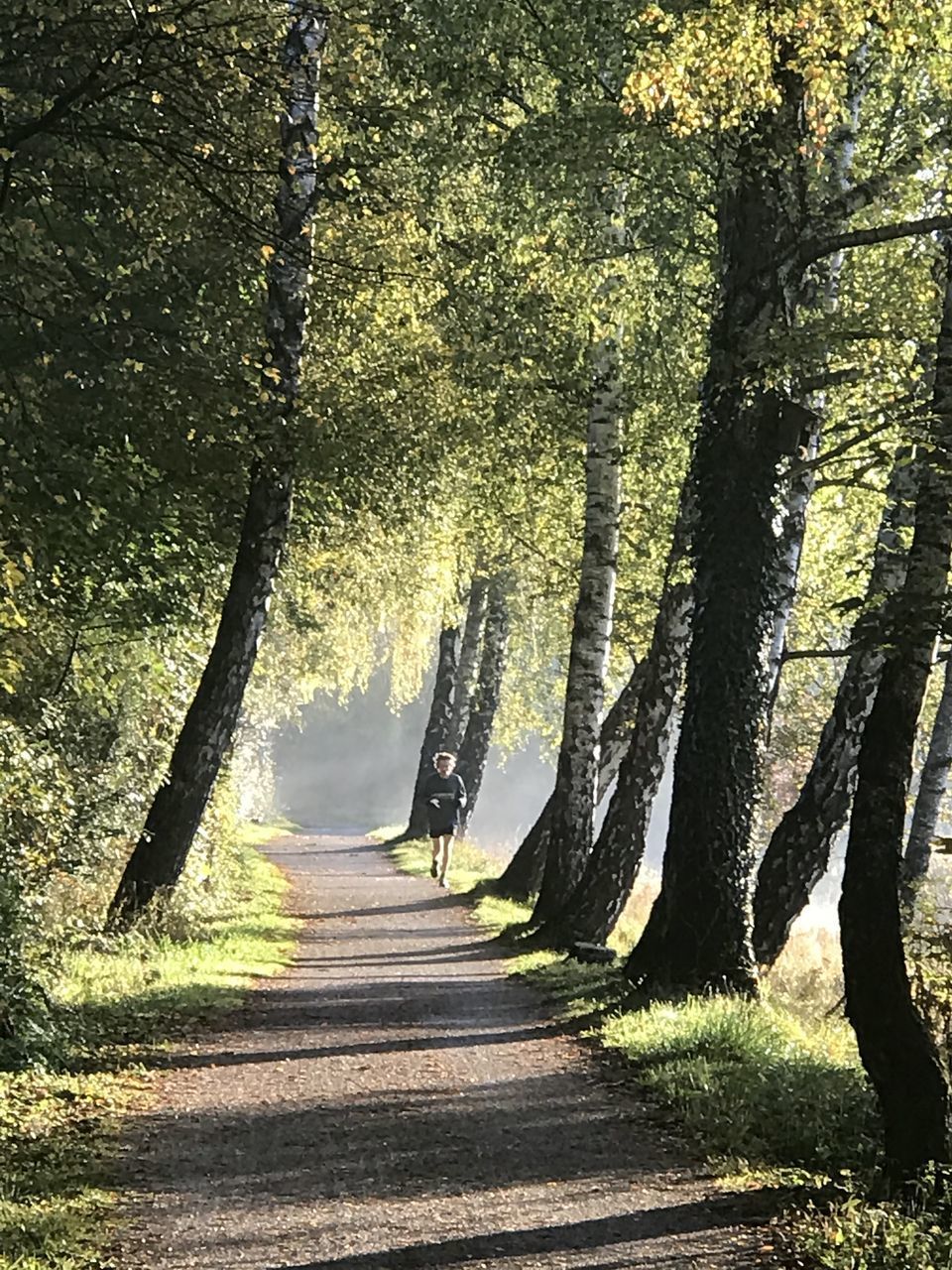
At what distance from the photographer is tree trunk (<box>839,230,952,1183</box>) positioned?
6.07 meters

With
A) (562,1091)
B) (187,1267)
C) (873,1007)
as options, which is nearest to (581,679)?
(562,1091)

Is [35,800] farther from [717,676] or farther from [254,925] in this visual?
[254,925]

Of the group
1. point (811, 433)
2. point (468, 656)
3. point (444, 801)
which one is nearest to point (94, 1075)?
point (811, 433)

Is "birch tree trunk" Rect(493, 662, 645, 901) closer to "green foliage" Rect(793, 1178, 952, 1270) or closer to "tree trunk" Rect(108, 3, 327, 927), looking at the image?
"tree trunk" Rect(108, 3, 327, 927)

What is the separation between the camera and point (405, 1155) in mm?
6703

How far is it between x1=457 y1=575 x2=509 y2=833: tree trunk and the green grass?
39.6 feet

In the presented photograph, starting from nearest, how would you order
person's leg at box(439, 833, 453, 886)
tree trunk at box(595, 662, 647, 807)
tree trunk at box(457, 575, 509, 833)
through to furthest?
tree trunk at box(595, 662, 647, 807), person's leg at box(439, 833, 453, 886), tree trunk at box(457, 575, 509, 833)

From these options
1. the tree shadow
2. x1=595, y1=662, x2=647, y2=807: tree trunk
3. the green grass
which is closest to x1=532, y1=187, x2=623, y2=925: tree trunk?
x1=595, y1=662, x2=647, y2=807: tree trunk

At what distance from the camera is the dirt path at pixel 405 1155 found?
5.38 metres

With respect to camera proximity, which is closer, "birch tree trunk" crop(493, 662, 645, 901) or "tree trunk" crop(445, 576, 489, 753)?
"birch tree trunk" crop(493, 662, 645, 901)

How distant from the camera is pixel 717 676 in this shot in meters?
10.0

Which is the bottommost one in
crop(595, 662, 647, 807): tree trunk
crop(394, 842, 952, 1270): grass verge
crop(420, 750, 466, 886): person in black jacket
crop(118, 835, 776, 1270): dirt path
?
crop(118, 835, 776, 1270): dirt path

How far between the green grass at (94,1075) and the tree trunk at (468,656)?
48.0 ft

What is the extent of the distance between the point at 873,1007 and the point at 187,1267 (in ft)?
10.3
